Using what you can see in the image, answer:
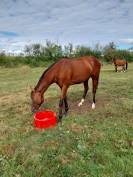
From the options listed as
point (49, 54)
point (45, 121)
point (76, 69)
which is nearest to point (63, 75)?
point (76, 69)

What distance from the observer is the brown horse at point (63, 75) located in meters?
7.33

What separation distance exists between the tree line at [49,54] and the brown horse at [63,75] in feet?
79.2

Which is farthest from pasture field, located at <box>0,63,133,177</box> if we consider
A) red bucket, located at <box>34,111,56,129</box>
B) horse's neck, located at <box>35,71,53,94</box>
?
horse's neck, located at <box>35,71,53,94</box>

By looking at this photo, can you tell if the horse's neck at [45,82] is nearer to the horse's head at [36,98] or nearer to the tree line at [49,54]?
the horse's head at [36,98]

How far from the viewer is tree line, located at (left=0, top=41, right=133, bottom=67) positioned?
112ft

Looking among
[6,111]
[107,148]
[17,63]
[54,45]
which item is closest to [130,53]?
[54,45]

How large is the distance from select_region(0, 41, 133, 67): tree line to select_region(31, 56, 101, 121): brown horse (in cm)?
2414

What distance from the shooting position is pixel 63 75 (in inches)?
298

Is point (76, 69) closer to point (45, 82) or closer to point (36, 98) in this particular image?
point (45, 82)

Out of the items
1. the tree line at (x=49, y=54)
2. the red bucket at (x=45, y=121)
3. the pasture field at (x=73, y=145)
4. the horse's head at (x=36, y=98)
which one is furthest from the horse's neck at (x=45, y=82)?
the tree line at (x=49, y=54)

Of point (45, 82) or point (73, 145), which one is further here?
point (45, 82)

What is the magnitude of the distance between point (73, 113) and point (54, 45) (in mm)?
33440

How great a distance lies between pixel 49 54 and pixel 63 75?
30.2 metres

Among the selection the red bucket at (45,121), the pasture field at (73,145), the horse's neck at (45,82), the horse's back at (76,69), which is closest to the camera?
the pasture field at (73,145)
